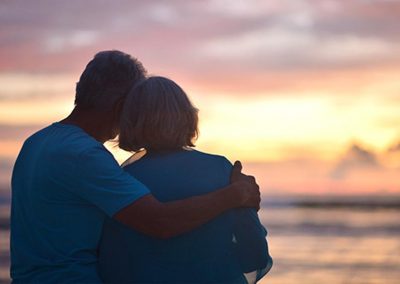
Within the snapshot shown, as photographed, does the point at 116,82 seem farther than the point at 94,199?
Yes

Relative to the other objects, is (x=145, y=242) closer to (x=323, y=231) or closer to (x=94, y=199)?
(x=94, y=199)

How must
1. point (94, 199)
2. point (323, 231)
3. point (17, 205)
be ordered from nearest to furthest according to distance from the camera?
point (94, 199)
point (17, 205)
point (323, 231)

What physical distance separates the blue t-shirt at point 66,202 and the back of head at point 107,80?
0.59 feet

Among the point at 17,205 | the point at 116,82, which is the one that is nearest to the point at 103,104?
the point at 116,82

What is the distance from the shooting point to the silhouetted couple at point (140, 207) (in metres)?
2.94

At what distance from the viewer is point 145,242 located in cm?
306

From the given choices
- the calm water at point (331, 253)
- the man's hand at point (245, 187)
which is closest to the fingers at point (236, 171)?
the man's hand at point (245, 187)

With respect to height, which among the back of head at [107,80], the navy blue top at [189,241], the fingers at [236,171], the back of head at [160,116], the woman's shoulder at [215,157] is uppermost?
the back of head at [107,80]

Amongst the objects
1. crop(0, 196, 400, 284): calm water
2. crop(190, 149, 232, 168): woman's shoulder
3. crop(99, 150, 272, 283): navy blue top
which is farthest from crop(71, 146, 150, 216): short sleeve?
crop(0, 196, 400, 284): calm water

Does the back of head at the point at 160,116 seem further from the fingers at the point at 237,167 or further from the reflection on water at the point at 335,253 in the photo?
the reflection on water at the point at 335,253

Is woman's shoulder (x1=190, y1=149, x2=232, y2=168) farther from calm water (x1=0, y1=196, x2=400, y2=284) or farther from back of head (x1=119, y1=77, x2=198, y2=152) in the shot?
calm water (x1=0, y1=196, x2=400, y2=284)

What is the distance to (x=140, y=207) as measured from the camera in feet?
9.53

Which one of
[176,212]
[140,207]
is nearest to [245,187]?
[176,212]

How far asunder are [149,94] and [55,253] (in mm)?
706
